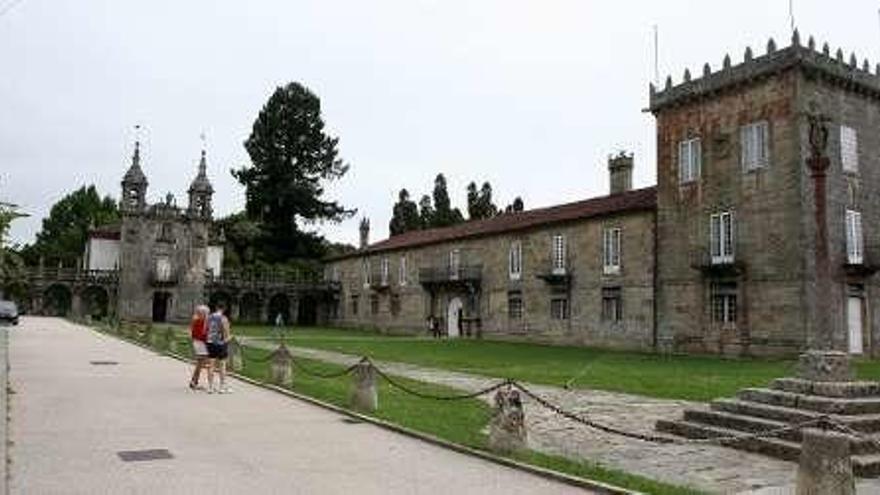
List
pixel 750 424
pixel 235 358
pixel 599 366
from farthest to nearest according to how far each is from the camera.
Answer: pixel 599 366, pixel 235 358, pixel 750 424

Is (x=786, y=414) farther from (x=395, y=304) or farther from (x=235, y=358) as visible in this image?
(x=395, y=304)

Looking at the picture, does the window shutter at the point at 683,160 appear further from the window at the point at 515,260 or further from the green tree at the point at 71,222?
A: the green tree at the point at 71,222

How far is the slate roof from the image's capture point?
35.3 meters

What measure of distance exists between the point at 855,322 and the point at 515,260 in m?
16.4

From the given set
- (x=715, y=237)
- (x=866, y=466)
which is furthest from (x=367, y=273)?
(x=866, y=466)

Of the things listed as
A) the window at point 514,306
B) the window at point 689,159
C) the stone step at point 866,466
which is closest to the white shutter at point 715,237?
the window at point 689,159

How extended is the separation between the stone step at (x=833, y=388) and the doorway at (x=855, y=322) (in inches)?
747

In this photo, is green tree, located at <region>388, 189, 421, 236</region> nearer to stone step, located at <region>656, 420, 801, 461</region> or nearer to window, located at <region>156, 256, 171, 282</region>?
window, located at <region>156, 256, 171, 282</region>

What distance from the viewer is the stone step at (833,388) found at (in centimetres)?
1059

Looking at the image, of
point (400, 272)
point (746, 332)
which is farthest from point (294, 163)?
point (746, 332)

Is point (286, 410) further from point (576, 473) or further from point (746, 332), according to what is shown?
point (746, 332)

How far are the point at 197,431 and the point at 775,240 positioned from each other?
22.1m

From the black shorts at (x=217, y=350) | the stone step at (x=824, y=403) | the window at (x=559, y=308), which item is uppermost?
the window at (x=559, y=308)

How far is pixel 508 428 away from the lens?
9867 mm
